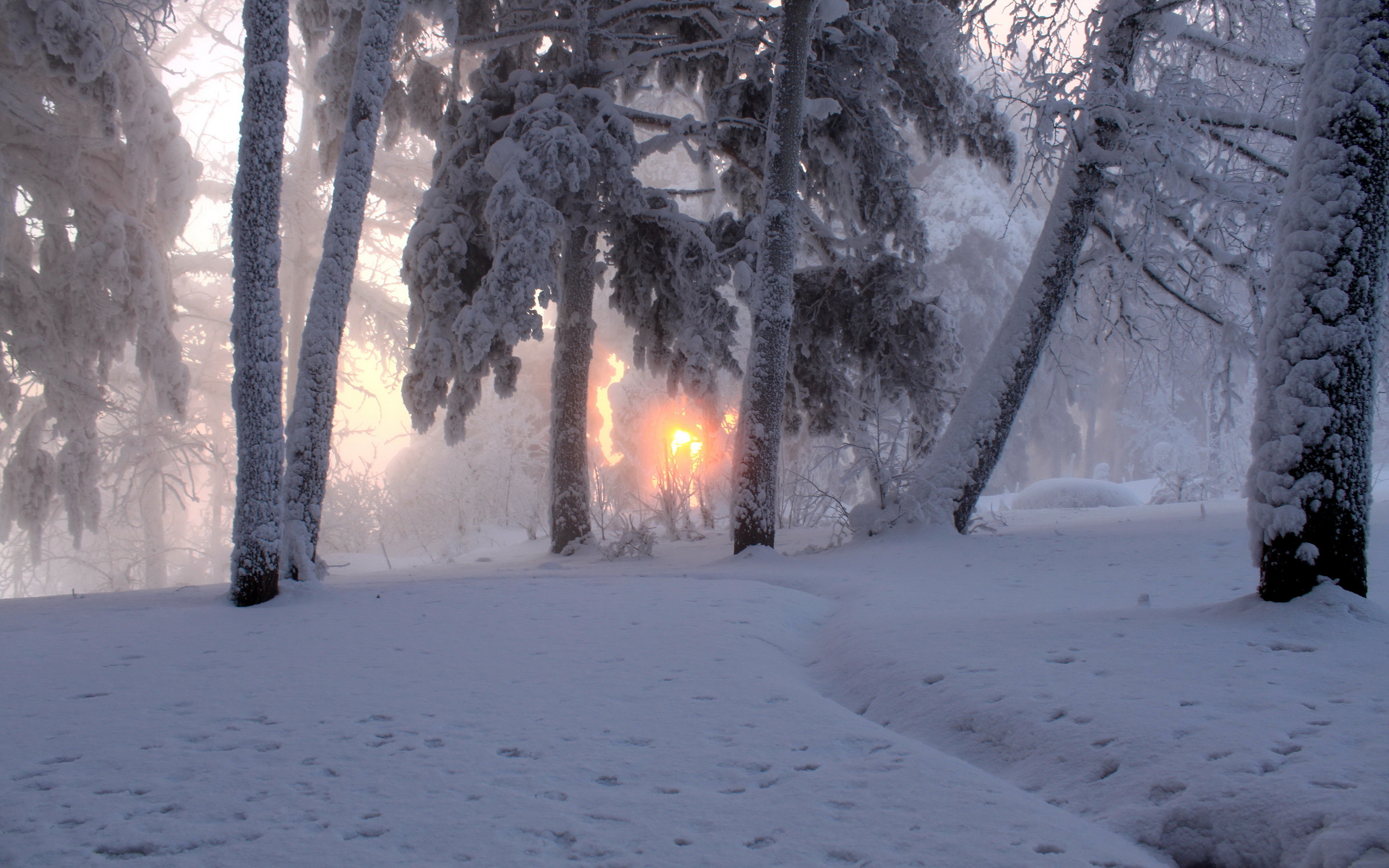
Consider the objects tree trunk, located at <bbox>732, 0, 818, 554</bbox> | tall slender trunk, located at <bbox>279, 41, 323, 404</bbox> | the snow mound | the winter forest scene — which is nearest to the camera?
the winter forest scene

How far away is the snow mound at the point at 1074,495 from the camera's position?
1878 cm

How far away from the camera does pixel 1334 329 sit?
12.3 feet

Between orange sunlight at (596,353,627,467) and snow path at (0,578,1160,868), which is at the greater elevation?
orange sunlight at (596,353,627,467)

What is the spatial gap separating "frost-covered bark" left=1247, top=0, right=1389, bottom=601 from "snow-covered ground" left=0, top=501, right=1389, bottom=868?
1.00ft

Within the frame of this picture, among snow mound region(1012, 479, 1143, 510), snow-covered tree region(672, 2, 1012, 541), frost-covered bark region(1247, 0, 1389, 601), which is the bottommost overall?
snow mound region(1012, 479, 1143, 510)

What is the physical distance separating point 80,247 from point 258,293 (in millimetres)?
6495

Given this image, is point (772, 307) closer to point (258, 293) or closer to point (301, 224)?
point (258, 293)

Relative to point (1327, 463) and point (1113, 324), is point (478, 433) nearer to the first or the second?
point (1113, 324)

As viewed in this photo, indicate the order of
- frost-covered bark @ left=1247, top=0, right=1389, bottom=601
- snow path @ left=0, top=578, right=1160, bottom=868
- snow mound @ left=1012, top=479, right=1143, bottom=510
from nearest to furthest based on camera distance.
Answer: snow path @ left=0, top=578, right=1160, bottom=868 → frost-covered bark @ left=1247, top=0, right=1389, bottom=601 → snow mound @ left=1012, top=479, right=1143, bottom=510

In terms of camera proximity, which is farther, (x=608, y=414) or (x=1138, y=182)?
(x=608, y=414)

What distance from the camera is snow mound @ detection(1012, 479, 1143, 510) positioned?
1878 cm

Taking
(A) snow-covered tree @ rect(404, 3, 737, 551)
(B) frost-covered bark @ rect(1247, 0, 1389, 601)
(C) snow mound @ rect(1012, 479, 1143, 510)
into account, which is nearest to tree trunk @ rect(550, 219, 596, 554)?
(A) snow-covered tree @ rect(404, 3, 737, 551)

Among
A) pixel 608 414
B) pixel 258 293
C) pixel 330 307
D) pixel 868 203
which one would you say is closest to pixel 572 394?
pixel 330 307

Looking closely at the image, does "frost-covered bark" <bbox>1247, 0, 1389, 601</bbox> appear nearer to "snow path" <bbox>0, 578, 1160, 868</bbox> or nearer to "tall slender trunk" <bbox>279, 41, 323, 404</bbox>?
"snow path" <bbox>0, 578, 1160, 868</bbox>
